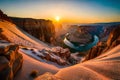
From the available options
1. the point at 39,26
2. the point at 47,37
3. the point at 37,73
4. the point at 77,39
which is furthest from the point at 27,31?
the point at 77,39

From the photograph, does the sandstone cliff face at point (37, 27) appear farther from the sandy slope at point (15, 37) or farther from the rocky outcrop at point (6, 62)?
the rocky outcrop at point (6, 62)

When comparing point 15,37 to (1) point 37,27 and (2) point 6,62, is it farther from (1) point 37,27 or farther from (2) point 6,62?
(2) point 6,62

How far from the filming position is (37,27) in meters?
78.1

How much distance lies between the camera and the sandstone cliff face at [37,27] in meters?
72.6

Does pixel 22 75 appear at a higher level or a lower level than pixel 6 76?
lower

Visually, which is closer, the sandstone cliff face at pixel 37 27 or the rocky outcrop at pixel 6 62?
the rocky outcrop at pixel 6 62

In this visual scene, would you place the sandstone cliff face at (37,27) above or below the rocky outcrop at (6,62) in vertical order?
below

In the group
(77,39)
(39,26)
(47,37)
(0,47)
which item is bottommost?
(77,39)

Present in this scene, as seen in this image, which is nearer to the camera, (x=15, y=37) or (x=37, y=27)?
(x=15, y=37)

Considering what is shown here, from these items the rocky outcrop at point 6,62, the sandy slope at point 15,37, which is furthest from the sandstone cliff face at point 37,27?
the rocky outcrop at point 6,62

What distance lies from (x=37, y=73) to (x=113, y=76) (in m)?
6.52

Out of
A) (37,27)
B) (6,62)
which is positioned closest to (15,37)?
(37,27)

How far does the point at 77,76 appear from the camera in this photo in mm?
11742

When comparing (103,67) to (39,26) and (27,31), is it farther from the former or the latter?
(39,26)
